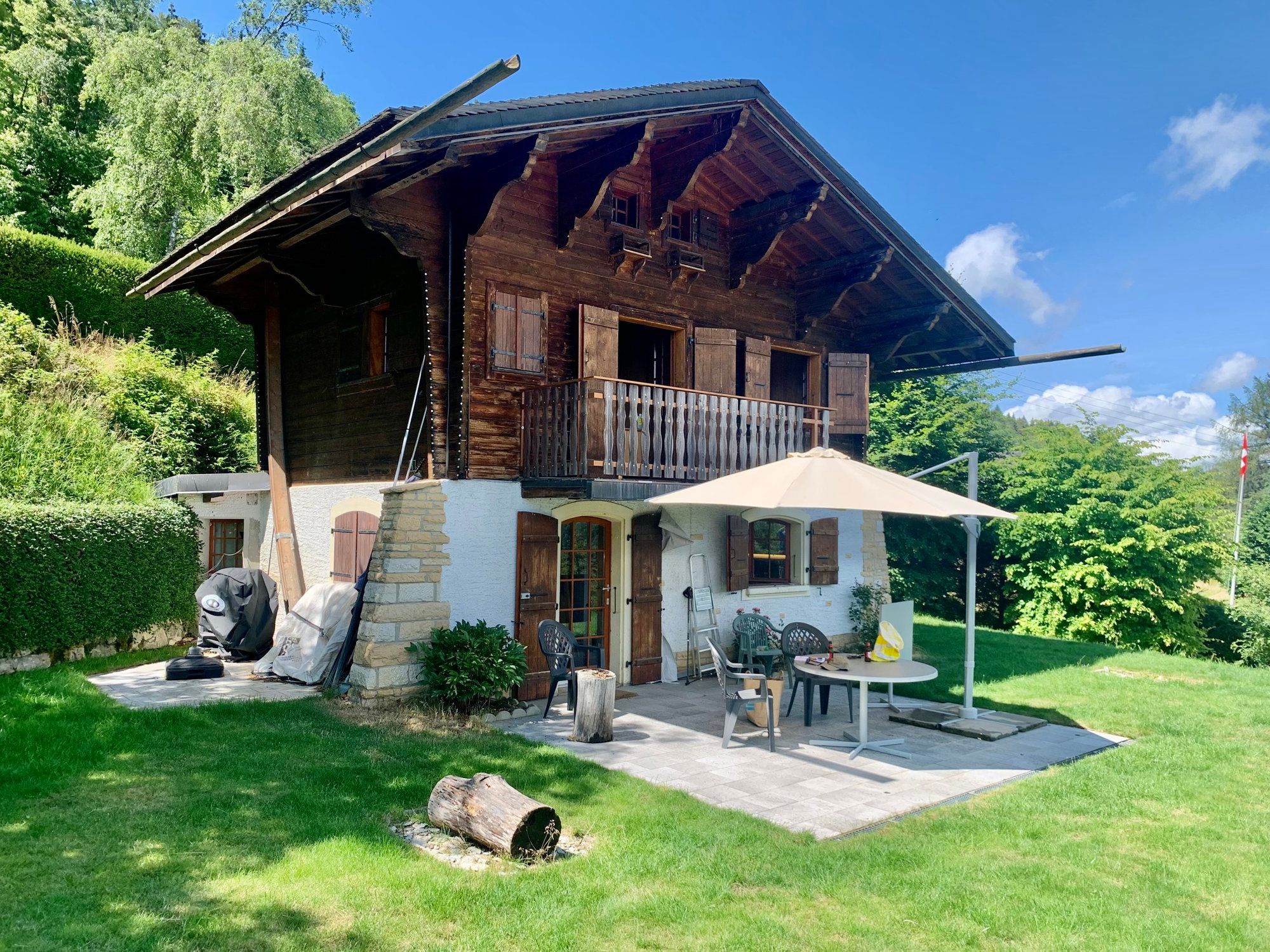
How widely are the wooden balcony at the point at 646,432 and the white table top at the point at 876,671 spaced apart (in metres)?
2.79

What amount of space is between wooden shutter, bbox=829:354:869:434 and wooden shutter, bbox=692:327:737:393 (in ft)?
7.08

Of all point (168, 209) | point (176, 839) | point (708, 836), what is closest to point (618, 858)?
point (708, 836)

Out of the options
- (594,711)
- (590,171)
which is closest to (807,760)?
(594,711)

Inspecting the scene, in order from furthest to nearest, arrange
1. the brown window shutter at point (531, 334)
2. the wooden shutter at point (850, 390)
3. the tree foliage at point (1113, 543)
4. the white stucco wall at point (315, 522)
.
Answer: the tree foliage at point (1113, 543) < the wooden shutter at point (850, 390) < the white stucco wall at point (315, 522) < the brown window shutter at point (531, 334)

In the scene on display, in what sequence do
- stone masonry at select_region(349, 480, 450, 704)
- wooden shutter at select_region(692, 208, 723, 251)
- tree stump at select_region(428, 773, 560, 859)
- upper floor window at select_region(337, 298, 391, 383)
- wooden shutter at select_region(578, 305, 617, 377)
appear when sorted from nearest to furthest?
tree stump at select_region(428, 773, 560, 859)
stone masonry at select_region(349, 480, 450, 704)
wooden shutter at select_region(578, 305, 617, 377)
upper floor window at select_region(337, 298, 391, 383)
wooden shutter at select_region(692, 208, 723, 251)

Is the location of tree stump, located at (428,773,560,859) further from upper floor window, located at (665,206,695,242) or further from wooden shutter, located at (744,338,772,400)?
upper floor window, located at (665,206,695,242)

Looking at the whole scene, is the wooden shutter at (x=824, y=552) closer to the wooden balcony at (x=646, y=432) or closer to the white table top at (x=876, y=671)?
the wooden balcony at (x=646, y=432)

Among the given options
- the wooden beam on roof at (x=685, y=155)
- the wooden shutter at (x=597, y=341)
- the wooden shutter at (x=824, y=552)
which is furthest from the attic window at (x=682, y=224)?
the wooden shutter at (x=824, y=552)

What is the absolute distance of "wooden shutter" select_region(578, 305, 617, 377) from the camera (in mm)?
9664

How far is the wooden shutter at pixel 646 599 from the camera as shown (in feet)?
32.7

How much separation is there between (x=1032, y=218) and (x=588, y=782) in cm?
9617

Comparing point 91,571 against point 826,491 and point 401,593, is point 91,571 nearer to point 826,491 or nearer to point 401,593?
point 401,593

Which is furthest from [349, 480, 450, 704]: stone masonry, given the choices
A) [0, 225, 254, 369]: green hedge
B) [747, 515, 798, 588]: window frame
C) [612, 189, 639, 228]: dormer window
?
[0, 225, 254, 369]: green hedge

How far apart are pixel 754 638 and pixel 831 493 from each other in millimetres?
3974
